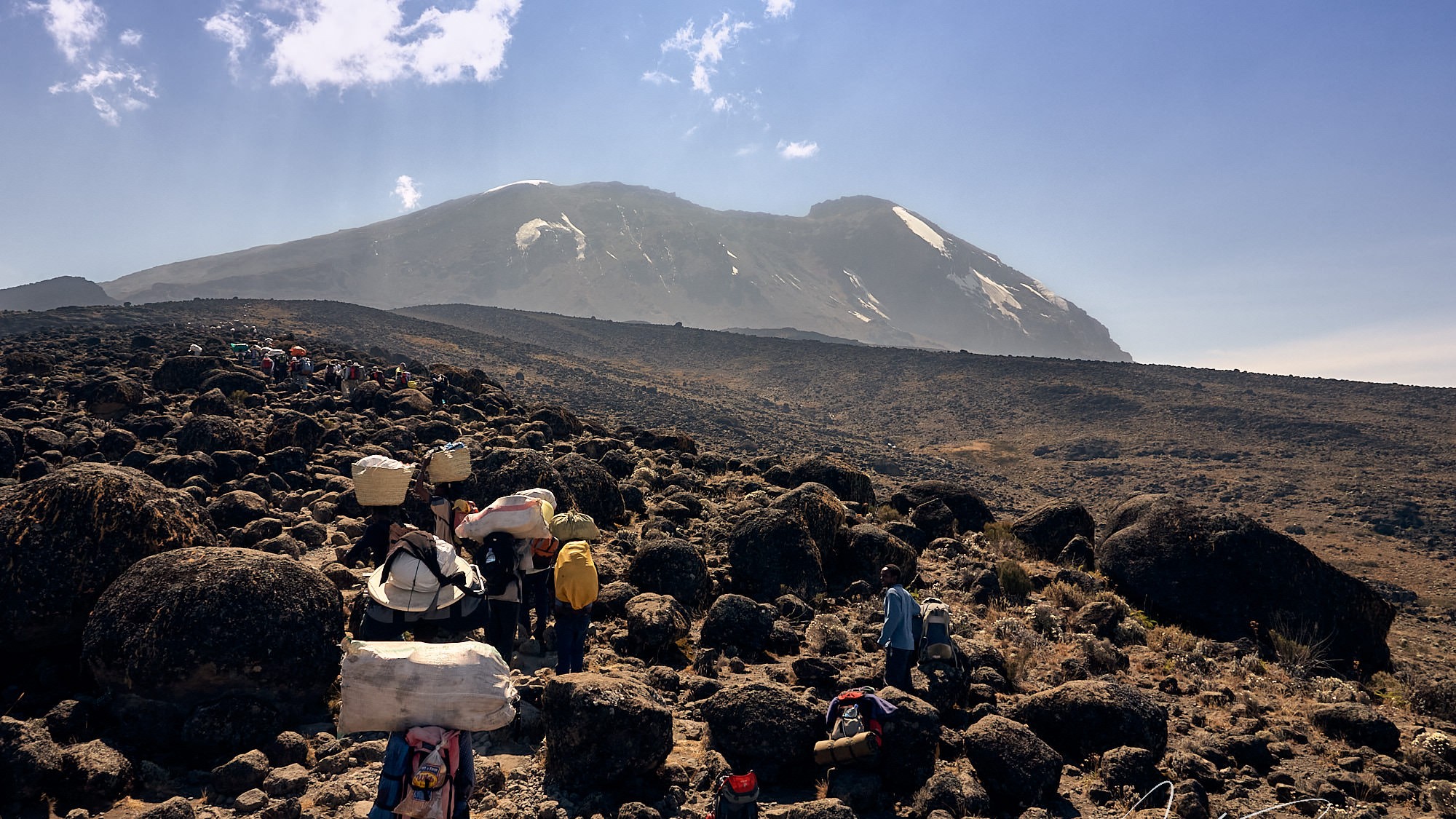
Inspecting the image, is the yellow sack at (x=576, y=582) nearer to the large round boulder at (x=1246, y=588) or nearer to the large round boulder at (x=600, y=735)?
the large round boulder at (x=600, y=735)

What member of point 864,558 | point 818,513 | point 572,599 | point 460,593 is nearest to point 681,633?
point 572,599

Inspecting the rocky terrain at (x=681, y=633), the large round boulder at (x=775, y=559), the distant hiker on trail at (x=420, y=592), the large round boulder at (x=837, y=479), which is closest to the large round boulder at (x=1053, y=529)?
the rocky terrain at (x=681, y=633)

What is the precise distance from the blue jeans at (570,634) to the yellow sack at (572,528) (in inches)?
34.8

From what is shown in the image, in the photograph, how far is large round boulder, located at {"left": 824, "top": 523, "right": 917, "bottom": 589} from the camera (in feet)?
36.1

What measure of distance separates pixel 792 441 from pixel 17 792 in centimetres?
3263

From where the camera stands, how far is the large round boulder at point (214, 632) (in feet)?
17.6

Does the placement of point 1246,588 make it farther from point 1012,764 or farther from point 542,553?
point 542,553

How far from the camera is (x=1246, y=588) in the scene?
32.0 ft

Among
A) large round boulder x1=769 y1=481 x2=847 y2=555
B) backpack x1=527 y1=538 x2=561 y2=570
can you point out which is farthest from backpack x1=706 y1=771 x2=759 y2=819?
large round boulder x1=769 y1=481 x2=847 y2=555

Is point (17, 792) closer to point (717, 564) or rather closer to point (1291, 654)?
point (717, 564)

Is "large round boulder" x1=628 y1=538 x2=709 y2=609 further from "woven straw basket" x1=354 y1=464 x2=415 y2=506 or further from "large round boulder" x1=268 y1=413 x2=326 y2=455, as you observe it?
"large round boulder" x1=268 y1=413 x2=326 y2=455

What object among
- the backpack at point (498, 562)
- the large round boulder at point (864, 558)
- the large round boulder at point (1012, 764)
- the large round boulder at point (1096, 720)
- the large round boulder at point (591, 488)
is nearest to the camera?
the large round boulder at point (1012, 764)

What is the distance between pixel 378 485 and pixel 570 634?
2.20 m

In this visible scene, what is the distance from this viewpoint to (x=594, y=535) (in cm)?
730
